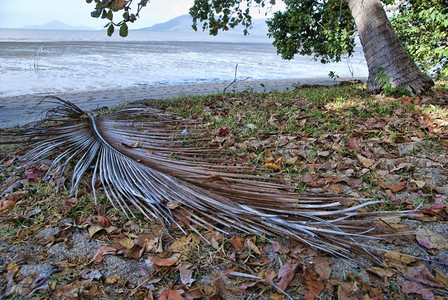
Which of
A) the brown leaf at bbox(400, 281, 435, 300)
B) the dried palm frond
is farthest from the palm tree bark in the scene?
the brown leaf at bbox(400, 281, 435, 300)

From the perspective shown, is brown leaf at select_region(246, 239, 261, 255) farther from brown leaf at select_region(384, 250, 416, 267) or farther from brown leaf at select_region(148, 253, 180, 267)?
brown leaf at select_region(384, 250, 416, 267)

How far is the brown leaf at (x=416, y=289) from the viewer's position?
115 centimetres

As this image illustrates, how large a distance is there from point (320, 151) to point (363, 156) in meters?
0.30

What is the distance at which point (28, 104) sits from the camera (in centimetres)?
562

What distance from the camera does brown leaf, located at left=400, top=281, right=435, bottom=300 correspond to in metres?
1.15

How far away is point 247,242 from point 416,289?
67 cm

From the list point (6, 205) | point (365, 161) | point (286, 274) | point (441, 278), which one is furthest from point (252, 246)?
point (6, 205)

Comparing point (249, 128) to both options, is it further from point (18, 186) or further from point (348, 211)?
point (18, 186)

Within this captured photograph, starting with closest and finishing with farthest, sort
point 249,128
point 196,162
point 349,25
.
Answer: point 196,162 → point 249,128 → point 349,25

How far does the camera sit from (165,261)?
1341 millimetres

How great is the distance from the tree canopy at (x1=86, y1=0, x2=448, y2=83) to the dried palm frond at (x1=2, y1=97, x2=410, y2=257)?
2.93 meters

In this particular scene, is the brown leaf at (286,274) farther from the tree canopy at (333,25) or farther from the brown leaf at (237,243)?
the tree canopy at (333,25)

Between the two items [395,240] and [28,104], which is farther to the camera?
[28,104]

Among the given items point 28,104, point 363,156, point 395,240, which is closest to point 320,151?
point 363,156
